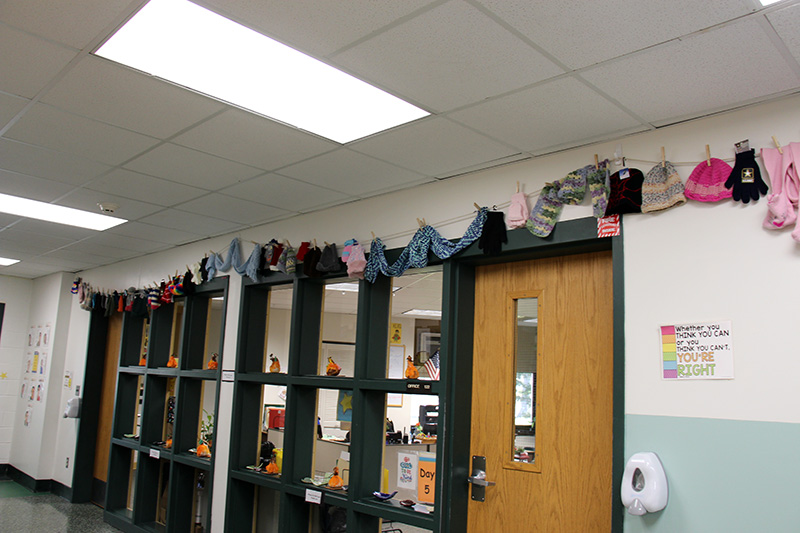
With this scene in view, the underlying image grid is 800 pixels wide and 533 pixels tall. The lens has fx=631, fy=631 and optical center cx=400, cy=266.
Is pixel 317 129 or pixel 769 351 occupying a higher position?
pixel 317 129

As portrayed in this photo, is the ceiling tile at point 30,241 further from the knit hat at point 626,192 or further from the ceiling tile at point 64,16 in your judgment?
the knit hat at point 626,192

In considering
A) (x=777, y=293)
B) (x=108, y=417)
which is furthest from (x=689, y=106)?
(x=108, y=417)

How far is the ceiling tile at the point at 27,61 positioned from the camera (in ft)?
7.35

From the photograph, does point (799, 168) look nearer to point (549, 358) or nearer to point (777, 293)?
point (777, 293)

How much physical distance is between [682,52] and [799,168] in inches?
25.0

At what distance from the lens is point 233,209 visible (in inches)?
175

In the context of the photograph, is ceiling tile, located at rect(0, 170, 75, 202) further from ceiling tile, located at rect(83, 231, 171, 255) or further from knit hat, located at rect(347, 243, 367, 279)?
knit hat, located at rect(347, 243, 367, 279)

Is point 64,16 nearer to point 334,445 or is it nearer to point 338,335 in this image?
point 334,445

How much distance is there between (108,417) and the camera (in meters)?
7.07

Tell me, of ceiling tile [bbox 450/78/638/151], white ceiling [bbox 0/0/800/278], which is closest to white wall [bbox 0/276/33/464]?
white ceiling [bbox 0/0/800/278]

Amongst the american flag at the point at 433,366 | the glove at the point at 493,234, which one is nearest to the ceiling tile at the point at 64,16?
the glove at the point at 493,234

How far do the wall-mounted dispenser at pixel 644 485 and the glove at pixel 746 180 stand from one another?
3.50ft

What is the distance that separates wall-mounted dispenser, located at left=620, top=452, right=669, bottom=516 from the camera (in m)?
2.42

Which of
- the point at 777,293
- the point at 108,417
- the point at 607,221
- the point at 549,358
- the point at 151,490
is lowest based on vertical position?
the point at 151,490
